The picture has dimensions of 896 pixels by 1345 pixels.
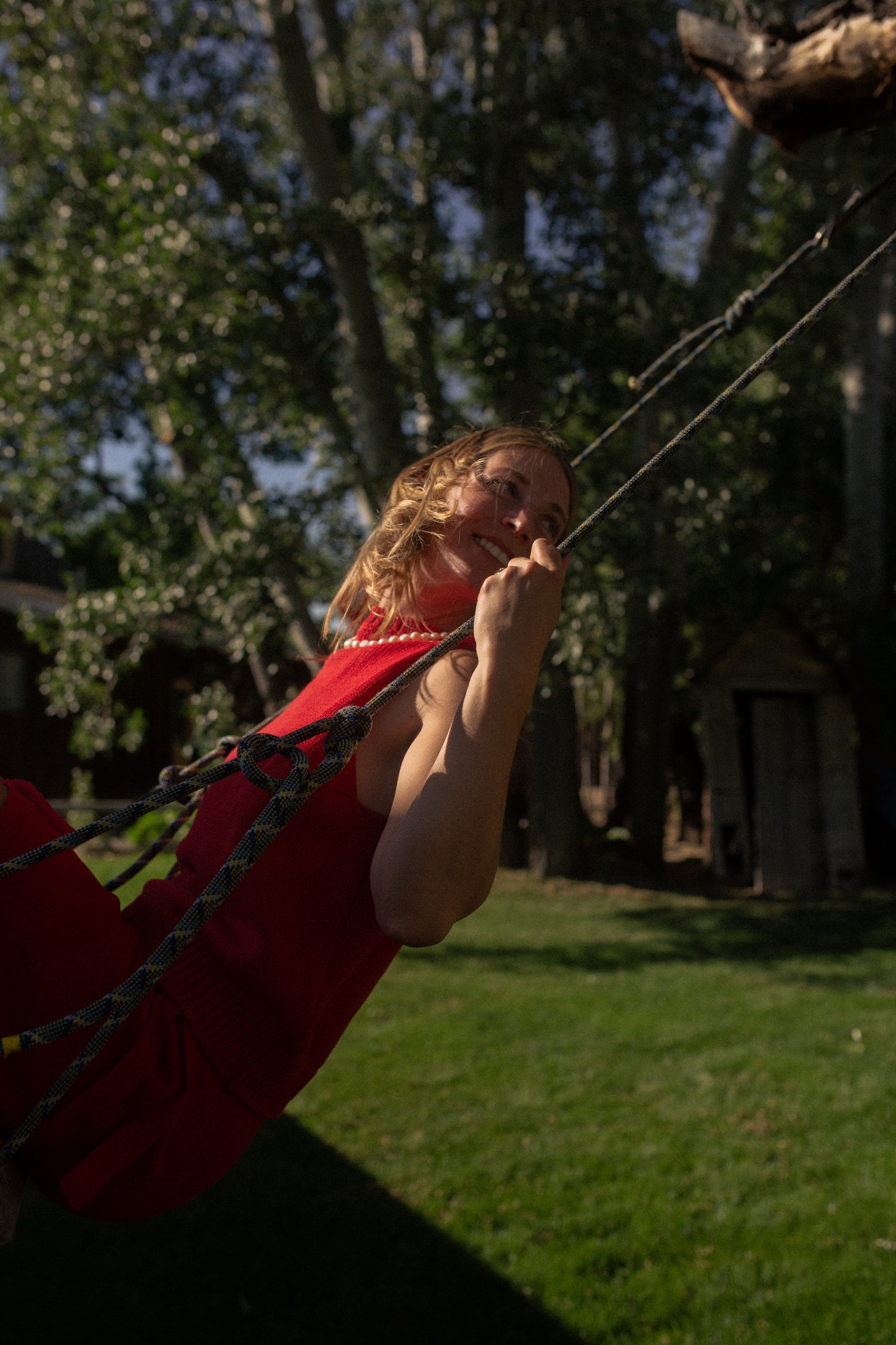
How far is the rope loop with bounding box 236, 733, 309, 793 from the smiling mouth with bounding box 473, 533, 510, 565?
1.72ft

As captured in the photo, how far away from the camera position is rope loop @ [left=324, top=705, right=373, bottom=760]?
1.43 m

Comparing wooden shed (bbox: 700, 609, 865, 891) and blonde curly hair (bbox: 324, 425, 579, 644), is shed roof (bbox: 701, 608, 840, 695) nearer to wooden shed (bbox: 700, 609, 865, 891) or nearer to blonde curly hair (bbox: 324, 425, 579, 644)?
wooden shed (bbox: 700, 609, 865, 891)

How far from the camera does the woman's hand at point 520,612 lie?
1.43 m

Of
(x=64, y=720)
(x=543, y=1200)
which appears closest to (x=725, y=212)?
(x=543, y=1200)

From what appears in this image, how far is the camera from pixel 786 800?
10688 mm

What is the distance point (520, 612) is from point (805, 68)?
5.84 feet

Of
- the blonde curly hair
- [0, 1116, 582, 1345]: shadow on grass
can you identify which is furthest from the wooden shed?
the blonde curly hair

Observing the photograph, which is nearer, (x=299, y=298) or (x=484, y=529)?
(x=484, y=529)

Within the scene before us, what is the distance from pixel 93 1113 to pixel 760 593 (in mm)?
11656

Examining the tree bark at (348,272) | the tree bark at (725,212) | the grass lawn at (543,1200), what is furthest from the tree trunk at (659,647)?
the grass lawn at (543,1200)

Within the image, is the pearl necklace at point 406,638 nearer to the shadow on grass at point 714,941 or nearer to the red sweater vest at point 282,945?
the red sweater vest at point 282,945

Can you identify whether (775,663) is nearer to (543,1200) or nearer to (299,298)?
(299,298)

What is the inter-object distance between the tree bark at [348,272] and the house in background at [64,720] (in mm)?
8949

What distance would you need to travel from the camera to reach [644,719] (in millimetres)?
11477
